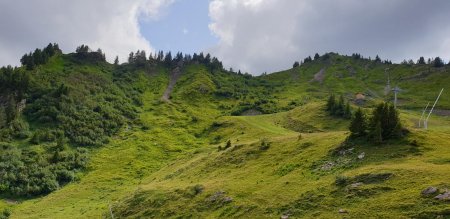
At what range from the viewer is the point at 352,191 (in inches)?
1549

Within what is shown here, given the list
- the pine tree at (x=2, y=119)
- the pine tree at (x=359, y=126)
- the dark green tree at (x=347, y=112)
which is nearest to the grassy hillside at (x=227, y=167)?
the pine tree at (x=359, y=126)

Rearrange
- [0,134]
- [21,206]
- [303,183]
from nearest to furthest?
1. [303,183]
2. [21,206]
3. [0,134]

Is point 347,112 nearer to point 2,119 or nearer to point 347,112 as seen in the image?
point 347,112

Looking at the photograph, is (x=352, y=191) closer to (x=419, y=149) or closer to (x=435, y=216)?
(x=435, y=216)

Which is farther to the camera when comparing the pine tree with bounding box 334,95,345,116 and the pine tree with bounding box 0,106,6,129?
the pine tree with bounding box 0,106,6,129

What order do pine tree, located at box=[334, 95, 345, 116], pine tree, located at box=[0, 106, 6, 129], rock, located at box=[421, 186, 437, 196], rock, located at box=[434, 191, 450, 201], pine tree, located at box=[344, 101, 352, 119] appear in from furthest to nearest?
pine tree, located at box=[0, 106, 6, 129], pine tree, located at box=[334, 95, 345, 116], pine tree, located at box=[344, 101, 352, 119], rock, located at box=[421, 186, 437, 196], rock, located at box=[434, 191, 450, 201]

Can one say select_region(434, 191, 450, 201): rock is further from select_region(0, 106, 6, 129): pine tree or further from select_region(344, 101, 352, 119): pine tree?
select_region(0, 106, 6, 129): pine tree

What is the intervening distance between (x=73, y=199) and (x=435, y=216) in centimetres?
6208

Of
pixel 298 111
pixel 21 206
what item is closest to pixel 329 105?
pixel 298 111

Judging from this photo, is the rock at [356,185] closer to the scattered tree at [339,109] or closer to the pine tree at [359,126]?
the pine tree at [359,126]

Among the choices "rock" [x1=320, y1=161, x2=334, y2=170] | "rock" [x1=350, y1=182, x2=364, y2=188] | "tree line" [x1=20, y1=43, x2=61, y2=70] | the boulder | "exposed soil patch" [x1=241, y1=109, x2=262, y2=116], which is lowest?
"rock" [x1=350, y1=182, x2=364, y2=188]

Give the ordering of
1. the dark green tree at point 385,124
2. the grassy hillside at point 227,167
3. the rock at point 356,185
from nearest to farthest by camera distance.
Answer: the grassy hillside at point 227,167
the rock at point 356,185
the dark green tree at point 385,124

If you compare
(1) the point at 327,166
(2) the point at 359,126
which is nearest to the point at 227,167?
(1) the point at 327,166

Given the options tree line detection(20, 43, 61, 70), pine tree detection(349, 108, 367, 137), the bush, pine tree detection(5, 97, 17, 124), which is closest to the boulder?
pine tree detection(349, 108, 367, 137)
